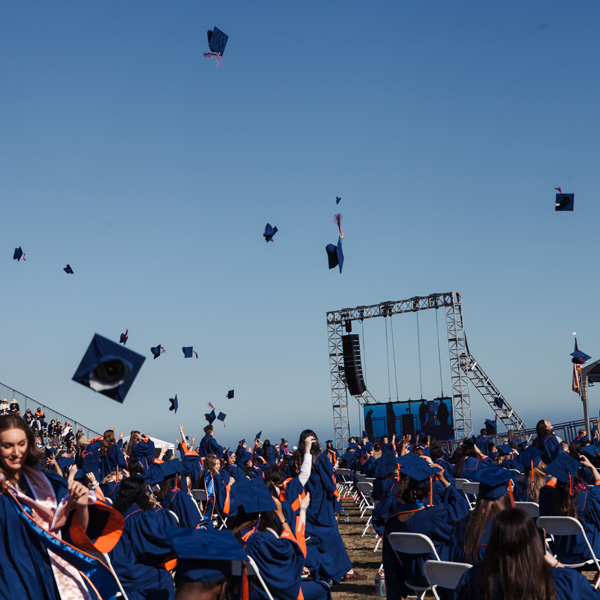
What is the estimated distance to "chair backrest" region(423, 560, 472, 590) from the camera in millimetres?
4040

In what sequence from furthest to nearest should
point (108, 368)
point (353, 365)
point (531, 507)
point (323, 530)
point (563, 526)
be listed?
point (353, 365)
point (323, 530)
point (531, 507)
point (563, 526)
point (108, 368)

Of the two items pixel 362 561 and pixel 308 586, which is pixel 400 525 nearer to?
pixel 308 586

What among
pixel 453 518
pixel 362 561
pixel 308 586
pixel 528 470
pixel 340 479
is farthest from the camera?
pixel 340 479

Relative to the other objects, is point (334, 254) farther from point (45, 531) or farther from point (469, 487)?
point (45, 531)

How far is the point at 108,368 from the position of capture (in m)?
3.28

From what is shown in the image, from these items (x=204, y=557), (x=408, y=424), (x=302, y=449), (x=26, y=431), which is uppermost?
(x=408, y=424)

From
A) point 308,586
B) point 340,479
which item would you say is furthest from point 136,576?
point 340,479

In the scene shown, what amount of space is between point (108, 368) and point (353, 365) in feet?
81.5

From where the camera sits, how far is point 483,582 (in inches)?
107

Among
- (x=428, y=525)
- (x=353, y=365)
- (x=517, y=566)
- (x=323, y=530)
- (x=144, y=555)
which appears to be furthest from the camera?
(x=353, y=365)

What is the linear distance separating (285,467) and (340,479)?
6383 mm

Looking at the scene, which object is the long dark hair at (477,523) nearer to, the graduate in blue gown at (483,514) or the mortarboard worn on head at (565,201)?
the graduate in blue gown at (483,514)

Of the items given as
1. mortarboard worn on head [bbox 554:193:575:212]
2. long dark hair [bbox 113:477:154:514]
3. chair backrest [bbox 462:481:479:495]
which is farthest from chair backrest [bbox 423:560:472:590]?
mortarboard worn on head [bbox 554:193:575:212]

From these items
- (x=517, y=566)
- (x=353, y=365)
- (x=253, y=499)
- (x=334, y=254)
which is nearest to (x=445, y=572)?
(x=253, y=499)
